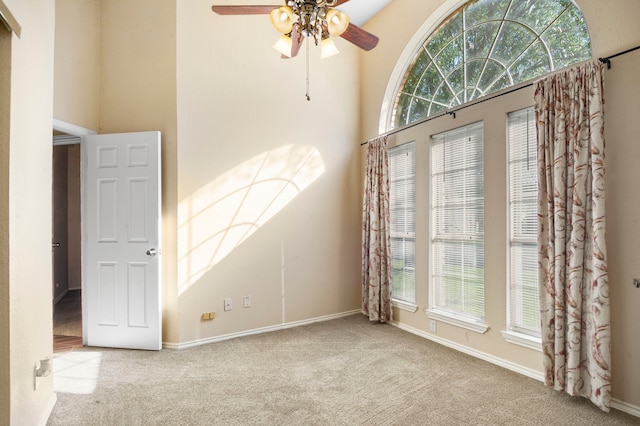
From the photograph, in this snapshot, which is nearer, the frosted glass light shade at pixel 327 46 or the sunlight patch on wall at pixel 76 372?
the frosted glass light shade at pixel 327 46

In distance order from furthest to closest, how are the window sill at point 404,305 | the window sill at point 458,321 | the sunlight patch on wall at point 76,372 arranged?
the window sill at point 404,305
the window sill at point 458,321
the sunlight patch on wall at point 76,372

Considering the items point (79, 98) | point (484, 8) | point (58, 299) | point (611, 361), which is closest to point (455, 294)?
point (611, 361)

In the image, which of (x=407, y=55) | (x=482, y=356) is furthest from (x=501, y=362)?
(x=407, y=55)

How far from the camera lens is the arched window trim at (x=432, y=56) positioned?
304cm

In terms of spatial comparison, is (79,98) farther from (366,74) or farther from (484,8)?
(484,8)

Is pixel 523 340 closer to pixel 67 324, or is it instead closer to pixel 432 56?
pixel 432 56

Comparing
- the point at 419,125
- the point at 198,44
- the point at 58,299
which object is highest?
the point at 198,44

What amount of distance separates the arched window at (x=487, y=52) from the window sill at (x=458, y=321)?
2.12 meters

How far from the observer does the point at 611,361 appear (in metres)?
2.47

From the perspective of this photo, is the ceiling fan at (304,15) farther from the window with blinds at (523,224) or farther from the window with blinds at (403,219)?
the window with blinds at (403,219)

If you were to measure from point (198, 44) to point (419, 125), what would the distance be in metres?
2.49

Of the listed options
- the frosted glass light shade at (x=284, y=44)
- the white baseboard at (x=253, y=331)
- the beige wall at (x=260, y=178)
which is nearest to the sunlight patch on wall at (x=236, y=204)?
the beige wall at (x=260, y=178)

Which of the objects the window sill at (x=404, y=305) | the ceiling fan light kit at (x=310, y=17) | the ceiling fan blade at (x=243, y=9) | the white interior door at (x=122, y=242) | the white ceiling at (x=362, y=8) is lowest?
the window sill at (x=404, y=305)

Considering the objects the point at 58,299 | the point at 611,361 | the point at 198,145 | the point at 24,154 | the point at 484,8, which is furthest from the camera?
the point at 58,299
